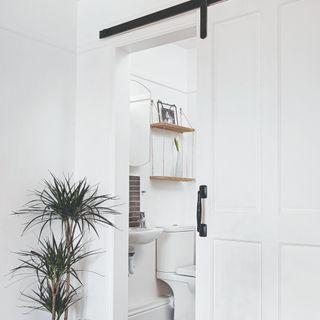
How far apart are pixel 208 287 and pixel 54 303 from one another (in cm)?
103

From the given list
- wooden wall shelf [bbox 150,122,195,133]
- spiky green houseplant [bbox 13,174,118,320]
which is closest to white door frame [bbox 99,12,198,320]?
spiky green houseplant [bbox 13,174,118,320]

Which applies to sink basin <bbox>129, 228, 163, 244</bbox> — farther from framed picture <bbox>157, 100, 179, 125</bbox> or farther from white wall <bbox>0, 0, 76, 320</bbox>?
framed picture <bbox>157, 100, 179, 125</bbox>

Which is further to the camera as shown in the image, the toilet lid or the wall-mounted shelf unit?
the wall-mounted shelf unit

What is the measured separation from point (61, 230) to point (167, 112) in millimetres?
1635

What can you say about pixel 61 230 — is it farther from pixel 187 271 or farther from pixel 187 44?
pixel 187 44

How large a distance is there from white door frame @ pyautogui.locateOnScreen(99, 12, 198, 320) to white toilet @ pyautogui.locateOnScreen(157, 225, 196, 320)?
33.5 inches

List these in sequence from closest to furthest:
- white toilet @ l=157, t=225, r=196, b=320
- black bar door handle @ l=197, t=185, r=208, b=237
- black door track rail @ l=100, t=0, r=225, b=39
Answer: black bar door handle @ l=197, t=185, r=208, b=237 → black door track rail @ l=100, t=0, r=225, b=39 → white toilet @ l=157, t=225, r=196, b=320

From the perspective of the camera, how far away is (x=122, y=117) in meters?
3.34

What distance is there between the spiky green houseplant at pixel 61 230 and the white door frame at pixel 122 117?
166 mm

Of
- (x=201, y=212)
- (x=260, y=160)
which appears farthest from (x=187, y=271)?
(x=260, y=160)

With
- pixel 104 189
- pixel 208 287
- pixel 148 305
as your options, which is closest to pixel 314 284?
pixel 208 287

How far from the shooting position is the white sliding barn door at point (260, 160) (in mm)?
2299

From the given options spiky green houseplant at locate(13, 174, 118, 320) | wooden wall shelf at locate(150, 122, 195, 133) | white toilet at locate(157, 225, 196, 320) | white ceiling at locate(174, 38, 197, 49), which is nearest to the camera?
spiky green houseplant at locate(13, 174, 118, 320)

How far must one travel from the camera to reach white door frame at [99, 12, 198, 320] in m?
3.14
